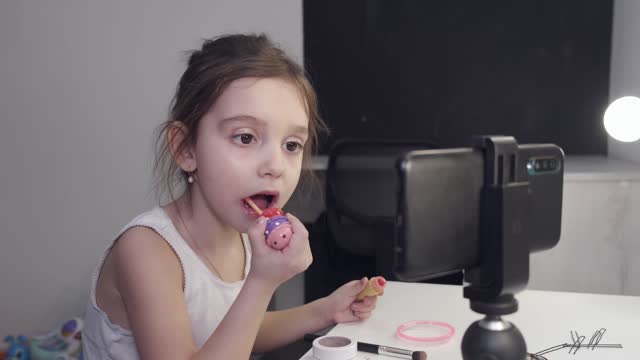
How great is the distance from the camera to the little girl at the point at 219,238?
87 centimetres

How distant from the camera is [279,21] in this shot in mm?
2566

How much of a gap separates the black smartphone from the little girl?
311 millimetres

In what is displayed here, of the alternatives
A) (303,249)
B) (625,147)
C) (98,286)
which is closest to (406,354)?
(303,249)

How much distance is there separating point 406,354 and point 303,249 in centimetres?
21

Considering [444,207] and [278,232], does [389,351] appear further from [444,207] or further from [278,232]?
[444,207]

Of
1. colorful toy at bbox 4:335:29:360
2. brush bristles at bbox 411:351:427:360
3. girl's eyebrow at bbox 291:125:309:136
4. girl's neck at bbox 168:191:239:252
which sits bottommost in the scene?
colorful toy at bbox 4:335:29:360

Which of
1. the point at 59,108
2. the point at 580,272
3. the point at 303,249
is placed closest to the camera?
the point at 303,249

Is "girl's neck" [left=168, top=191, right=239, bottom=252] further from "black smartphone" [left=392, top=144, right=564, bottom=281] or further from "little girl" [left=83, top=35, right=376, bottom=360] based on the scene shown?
"black smartphone" [left=392, top=144, right=564, bottom=281]

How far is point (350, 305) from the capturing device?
3.49 ft

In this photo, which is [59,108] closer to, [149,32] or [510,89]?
[149,32]

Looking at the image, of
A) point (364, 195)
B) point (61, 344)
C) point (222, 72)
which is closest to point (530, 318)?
point (222, 72)

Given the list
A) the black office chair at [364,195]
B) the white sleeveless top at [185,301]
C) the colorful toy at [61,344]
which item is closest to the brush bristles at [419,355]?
the white sleeveless top at [185,301]

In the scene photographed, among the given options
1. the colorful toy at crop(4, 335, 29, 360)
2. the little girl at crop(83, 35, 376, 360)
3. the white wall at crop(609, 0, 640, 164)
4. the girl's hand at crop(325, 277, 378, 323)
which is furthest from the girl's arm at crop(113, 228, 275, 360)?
the white wall at crop(609, 0, 640, 164)

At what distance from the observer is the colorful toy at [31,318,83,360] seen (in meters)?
2.12
